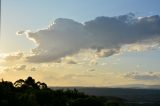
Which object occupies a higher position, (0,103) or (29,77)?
(29,77)

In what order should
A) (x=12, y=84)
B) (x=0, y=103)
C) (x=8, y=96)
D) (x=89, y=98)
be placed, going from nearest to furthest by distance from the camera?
(x=0, y=103), (x=8, y=96), (x=89, y=98), (x=12, y=84)

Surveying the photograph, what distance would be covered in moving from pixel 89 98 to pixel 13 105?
24429 millimetres

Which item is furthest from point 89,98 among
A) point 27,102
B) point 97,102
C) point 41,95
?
point 27,102

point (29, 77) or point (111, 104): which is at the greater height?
point (29, 77)

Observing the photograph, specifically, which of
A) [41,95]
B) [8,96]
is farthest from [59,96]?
[8,96]

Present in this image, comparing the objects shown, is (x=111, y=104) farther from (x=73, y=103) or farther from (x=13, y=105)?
(x=13, y=105)

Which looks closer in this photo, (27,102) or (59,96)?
(27,102)

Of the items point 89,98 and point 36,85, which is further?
point 36,85

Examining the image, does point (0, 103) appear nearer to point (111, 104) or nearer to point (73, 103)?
point (73, 103)

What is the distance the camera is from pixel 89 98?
14088 centimetres

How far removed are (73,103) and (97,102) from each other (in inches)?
421

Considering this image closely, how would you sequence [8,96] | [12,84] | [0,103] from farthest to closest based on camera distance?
1. [12,84]
2. [8,96]
3. [0,103]

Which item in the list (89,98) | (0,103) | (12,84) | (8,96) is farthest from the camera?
(12,84)

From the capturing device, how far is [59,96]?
468 ft
